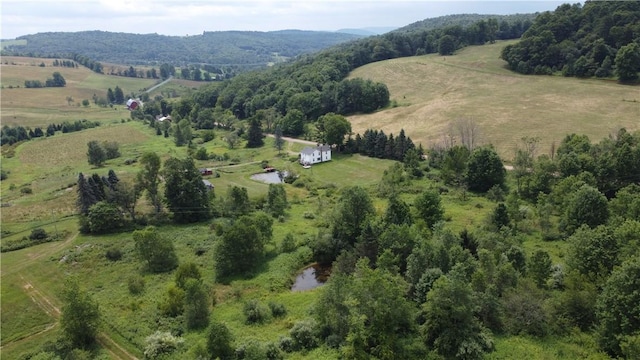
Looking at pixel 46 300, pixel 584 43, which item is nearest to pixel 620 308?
pixel 46 300

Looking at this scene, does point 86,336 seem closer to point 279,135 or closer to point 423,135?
point 279,135

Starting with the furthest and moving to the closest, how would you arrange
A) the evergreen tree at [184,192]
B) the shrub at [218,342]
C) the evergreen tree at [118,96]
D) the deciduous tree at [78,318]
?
the evergreen tree at [118,96]
the evergreen tree at [184,192]
the deciduous tree at [78,318]
the shrub at [218,342]

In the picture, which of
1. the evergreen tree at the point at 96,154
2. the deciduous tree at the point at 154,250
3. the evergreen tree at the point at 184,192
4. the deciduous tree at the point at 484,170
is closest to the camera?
the deciduous tree at the point at 154,250

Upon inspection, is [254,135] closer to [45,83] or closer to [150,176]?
[150,176]

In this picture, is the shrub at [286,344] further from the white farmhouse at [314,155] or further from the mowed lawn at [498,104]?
the mowed lawn at [498,104]

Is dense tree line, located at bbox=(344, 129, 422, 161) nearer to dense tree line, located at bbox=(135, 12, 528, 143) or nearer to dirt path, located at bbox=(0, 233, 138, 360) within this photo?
dense tree line, located at bbox=(135, 12, 528, 143)

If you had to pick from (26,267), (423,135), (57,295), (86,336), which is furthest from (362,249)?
(423,135)

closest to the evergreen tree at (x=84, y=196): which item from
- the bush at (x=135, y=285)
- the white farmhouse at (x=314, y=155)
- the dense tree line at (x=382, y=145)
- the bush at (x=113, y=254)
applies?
the bush at (x=113, y=254)
